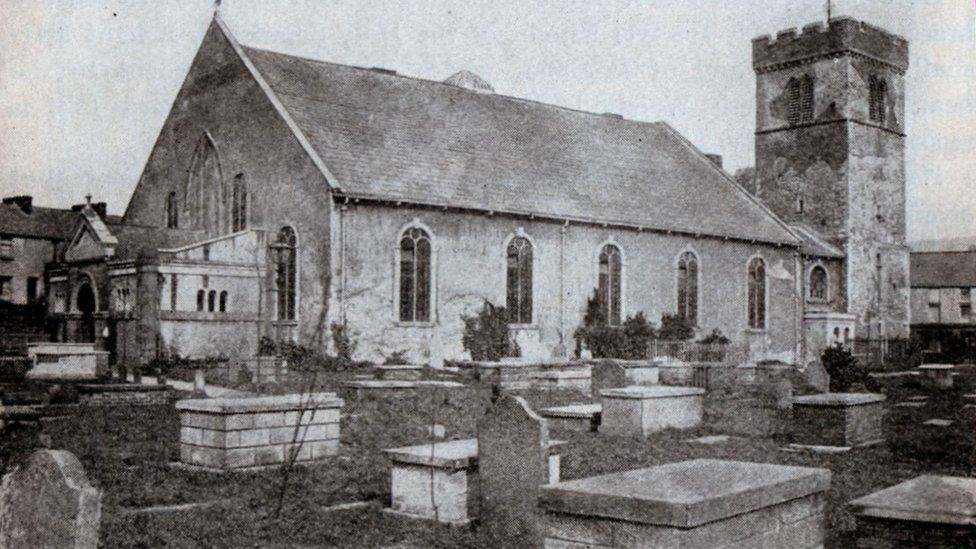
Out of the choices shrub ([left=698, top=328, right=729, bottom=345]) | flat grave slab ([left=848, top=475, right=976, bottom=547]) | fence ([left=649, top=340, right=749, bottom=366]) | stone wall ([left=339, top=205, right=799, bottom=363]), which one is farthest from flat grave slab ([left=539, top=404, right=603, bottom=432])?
shrub ([left=698, top=328, right=729, bottom=345])

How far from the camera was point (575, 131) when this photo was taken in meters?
39.3

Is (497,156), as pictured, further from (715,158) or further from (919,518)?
(919,518)

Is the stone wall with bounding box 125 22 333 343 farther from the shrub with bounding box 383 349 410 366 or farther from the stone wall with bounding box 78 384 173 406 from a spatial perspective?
the stone wall with bounding box 78 384 173 406

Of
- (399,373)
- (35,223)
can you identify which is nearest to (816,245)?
(399,373)

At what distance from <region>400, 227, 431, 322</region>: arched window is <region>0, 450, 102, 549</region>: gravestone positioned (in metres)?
23.8

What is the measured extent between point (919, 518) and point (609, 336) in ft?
91.8

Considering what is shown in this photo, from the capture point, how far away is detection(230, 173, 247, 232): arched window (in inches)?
1286

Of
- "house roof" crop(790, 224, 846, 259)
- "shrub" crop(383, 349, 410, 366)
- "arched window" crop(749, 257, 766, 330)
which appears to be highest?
"house roof" crop(790, 224, 846, 259)

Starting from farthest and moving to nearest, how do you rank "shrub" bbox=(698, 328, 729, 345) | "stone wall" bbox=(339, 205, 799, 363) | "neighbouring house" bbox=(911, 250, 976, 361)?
"neighbouring house" bbox=(911, 250, 976, 361)
"shrub" bbox=(698, 328, 729, 345)
"stone wall" bbox=(339, 205, 799, 363)

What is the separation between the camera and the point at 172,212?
3644cm

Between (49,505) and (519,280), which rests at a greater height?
(519,280)

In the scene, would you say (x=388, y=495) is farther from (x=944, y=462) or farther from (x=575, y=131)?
(x=575, y=131)

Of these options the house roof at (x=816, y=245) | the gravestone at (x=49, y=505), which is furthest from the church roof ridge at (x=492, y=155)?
the gravestone at (x=49, y=505)

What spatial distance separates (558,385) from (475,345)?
9164mm
